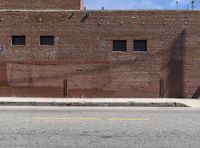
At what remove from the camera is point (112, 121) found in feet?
47.5

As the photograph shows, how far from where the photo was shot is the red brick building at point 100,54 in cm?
2756

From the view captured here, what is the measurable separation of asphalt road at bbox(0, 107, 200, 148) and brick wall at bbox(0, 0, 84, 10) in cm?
1555

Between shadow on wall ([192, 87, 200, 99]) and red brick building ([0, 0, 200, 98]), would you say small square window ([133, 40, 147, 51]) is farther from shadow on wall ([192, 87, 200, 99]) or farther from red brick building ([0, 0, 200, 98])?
shadow on wall ([192, 87, 200, 99])

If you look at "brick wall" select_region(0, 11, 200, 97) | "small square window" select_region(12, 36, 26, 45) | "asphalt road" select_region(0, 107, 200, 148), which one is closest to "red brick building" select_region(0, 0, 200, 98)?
"brick wall" select_region(0, 11, 200, 97)

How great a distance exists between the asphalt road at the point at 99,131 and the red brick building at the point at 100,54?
462 inches

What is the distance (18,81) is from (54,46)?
261 centimetres

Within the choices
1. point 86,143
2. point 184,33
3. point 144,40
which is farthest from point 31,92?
point 86,143

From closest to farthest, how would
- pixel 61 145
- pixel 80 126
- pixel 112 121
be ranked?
pixel 61 145, pixel 80 126, pixel 112 121

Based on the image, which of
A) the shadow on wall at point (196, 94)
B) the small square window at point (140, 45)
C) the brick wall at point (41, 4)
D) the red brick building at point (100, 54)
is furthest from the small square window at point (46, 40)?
the shadow on wall at point (196, 94)

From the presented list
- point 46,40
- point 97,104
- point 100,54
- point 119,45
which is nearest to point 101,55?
point 100,54

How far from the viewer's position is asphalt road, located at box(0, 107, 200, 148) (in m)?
10.7

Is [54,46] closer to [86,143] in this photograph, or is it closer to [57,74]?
[57,74]

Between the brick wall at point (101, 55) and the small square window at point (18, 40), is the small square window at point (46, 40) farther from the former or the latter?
the small square window at point (18, 40)

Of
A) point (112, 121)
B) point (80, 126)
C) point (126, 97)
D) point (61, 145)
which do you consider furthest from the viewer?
point (126, 97)
